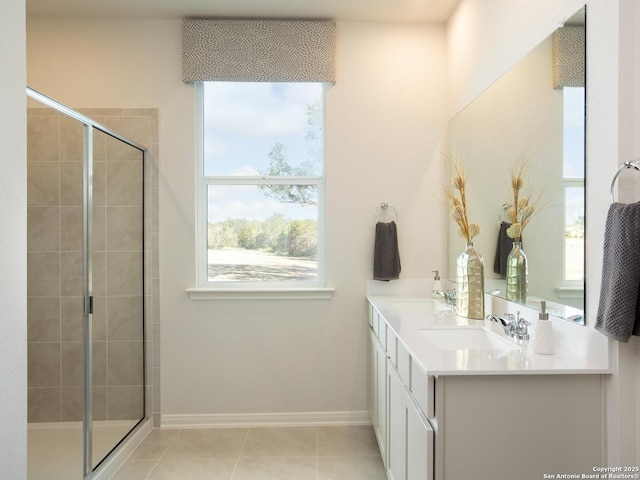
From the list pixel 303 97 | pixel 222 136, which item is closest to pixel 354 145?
pixel 303 97

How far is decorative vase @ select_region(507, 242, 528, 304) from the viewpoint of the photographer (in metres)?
1.87

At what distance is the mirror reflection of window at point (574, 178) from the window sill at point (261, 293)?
1644mm

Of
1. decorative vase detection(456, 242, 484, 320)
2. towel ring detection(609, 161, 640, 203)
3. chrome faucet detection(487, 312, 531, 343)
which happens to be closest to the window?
decorative vase detection(456, 242, 484, 320)

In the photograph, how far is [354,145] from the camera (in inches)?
116

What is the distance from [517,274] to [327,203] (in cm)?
138

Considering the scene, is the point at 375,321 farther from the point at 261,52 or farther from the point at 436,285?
the point at 261,52

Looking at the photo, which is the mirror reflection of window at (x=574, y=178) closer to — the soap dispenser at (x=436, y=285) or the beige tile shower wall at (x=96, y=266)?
the soap dispenser at (x=436, y=285)

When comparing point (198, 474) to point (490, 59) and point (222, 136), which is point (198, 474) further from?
point (490, 59)

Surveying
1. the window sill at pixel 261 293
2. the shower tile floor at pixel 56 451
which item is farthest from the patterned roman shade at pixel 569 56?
the shower tile floor at pixel 56 451

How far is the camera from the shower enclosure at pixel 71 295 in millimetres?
2096

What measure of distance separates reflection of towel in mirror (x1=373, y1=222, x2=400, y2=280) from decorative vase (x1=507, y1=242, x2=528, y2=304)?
946 millimetres

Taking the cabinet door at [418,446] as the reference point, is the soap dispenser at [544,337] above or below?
above

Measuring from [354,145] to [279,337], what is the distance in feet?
4.65

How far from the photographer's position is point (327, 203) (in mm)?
2947
